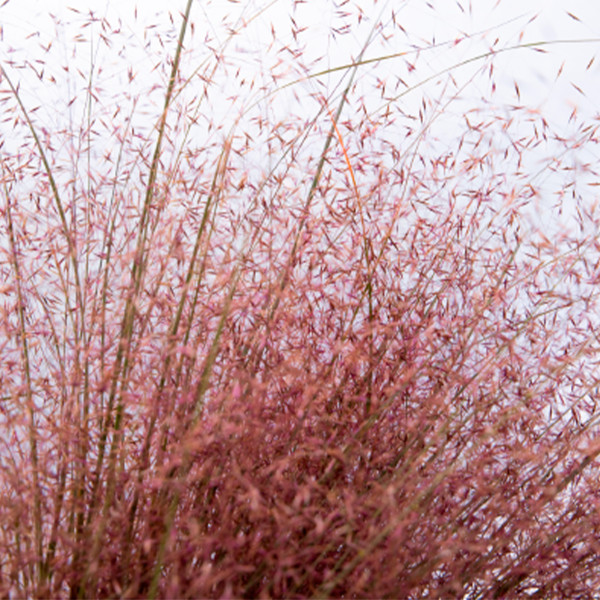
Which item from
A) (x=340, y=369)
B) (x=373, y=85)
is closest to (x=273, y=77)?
(x=373, y=85)

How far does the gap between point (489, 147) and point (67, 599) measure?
1.38 m

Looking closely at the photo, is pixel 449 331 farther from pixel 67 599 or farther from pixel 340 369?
pixel 67 599

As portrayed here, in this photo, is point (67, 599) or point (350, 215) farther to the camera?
point (350, 215)

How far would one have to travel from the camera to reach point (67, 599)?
1.44m

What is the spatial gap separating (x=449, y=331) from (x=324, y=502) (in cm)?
43

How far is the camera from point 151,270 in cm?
163

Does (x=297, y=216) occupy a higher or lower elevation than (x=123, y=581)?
higher

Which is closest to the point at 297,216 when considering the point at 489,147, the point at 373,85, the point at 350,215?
the point at 350,215

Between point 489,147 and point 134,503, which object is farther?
point 489,147

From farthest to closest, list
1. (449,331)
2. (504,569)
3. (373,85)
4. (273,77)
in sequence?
(373,85) < (273,77) < (449,331) < (504,569)

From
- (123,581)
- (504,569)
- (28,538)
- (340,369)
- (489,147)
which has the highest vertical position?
(489,147)

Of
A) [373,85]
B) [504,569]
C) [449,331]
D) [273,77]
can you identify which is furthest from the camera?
[373,85]

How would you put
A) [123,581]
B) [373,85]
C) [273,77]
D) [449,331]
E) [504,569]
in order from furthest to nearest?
[373,85] → [273,77] → [449,331] → [504,569] → [123,581]

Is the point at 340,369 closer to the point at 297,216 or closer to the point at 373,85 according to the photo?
the point at 297,216
